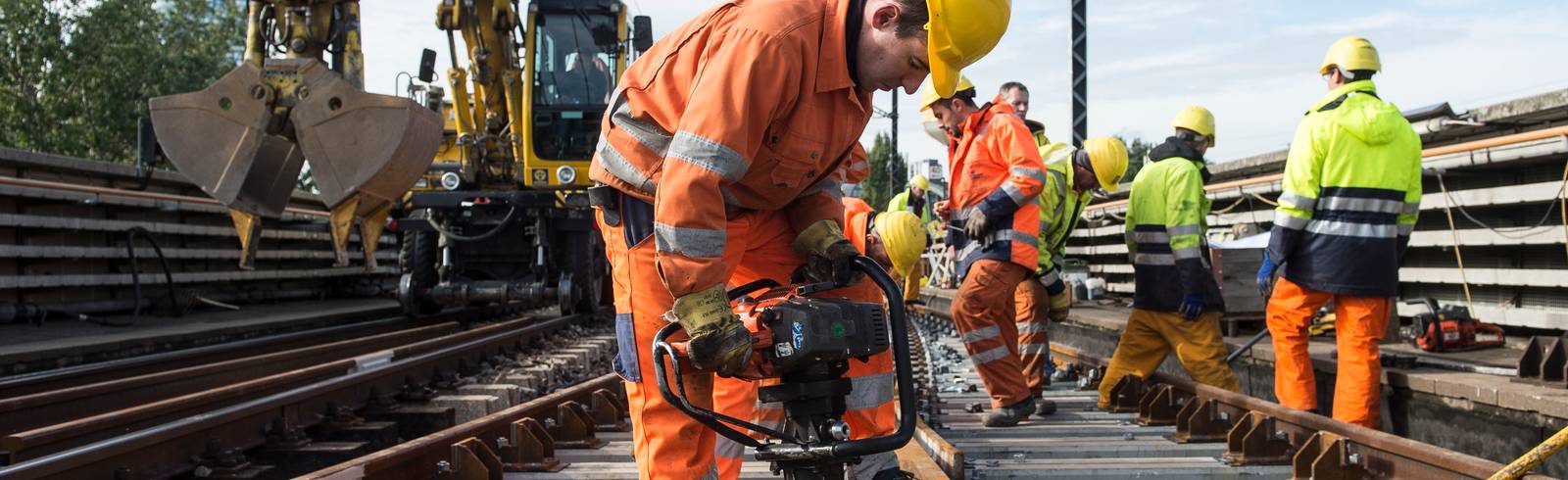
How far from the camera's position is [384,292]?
15773 mm

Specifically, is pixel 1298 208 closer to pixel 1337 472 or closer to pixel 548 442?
pixel 1337 472

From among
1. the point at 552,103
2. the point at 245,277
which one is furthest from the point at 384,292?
the point at 552,103

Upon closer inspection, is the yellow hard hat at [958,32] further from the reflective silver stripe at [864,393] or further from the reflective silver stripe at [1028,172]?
the reflective silver stripe at [1028,172]

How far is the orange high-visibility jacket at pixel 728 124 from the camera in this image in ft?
7.40

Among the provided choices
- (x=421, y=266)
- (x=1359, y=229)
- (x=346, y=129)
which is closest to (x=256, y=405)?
(x=346, y=129)

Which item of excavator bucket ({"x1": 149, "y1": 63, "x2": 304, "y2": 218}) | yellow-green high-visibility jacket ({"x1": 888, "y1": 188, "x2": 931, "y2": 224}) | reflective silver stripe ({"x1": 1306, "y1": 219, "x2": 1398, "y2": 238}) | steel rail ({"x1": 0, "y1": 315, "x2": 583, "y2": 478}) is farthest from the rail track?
yellow-green high-visibility jacket ({"x1": 888, "y1": 188, "x2": 931, "y2": 224})

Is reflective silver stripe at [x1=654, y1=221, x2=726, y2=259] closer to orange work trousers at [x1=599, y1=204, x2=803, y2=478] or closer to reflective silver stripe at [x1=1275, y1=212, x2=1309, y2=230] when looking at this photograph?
orange work trousers at [x1=599, y1=204, x2=803, y2=478]

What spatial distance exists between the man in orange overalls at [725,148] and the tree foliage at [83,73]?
26944mm

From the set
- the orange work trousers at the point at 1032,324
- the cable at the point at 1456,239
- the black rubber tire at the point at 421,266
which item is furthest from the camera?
the black rubber tire at the point at 421,266

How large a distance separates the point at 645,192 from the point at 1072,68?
10734 mm

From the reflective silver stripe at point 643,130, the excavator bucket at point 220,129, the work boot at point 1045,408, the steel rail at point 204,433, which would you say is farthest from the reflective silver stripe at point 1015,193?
the excavator bucket at point 220,129

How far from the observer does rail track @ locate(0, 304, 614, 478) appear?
411 centimetres

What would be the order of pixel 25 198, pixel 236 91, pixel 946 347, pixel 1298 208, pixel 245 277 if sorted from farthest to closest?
pixel 245 277 < pixel 25 198 < pixel 946 347 < pixel 236 91 < pixel 1298 208

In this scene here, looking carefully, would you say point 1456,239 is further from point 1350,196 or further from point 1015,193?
point 1015,193
